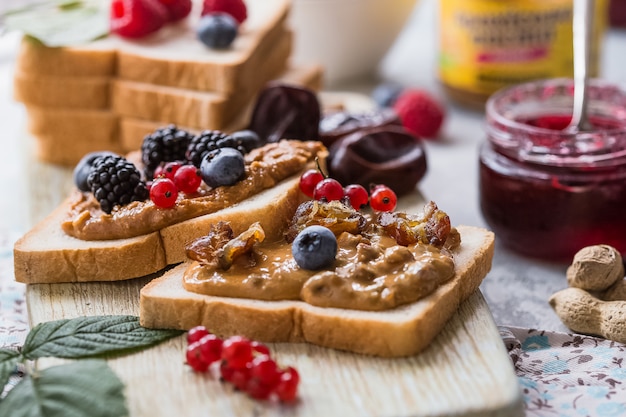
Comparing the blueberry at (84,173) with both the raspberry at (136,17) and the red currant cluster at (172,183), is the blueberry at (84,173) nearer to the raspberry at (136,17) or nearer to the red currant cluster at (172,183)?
the red currant cluster at (172,183)

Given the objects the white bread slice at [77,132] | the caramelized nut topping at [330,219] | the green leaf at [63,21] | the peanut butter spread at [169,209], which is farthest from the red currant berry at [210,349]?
the green leaf at [63,21]

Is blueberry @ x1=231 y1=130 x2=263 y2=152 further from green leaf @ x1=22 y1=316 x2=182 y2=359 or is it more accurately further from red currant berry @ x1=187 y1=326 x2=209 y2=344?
red currant berry @ x1=187 y1=326 x2=209 y2=344

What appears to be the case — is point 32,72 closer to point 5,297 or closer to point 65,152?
point 65,152

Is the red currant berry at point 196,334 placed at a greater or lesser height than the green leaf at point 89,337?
greater

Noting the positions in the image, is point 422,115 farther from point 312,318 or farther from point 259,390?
point 259,390

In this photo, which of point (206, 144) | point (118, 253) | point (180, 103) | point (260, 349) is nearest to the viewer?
point (260, 349)

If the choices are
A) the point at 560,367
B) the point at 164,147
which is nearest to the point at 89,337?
the point at 164,147

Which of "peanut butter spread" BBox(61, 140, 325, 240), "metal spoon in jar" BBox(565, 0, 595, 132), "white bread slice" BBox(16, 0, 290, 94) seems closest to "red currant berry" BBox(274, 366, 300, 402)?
"peanut butter spread" BBox(61, 140, 325, 240)
